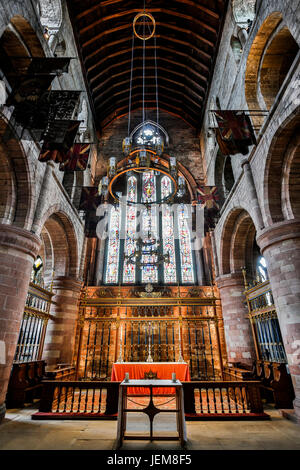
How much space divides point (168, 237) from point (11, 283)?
7948 mm

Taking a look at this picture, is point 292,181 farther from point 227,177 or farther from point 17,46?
point 17,46

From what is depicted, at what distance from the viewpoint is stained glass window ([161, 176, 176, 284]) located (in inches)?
450

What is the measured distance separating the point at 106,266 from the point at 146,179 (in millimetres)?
5256

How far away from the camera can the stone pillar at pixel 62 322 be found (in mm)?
8459

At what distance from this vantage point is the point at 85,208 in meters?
10.3

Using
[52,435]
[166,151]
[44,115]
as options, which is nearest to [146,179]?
[166,151]

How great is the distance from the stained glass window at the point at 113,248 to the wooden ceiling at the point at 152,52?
5.84 metres

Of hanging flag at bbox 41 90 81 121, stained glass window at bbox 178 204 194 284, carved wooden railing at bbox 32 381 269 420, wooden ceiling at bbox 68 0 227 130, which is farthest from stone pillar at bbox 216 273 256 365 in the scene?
wooden ceiling at bbox 68 0 227 130

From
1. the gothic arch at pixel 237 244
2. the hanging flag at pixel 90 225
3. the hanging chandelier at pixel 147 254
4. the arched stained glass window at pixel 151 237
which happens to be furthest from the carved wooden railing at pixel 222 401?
the hanging flag at pixel 90 225

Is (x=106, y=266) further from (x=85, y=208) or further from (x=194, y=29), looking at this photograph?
(x=194, y=29)

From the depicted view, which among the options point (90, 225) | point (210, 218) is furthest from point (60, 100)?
point (210, 218)

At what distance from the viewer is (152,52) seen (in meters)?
13.2

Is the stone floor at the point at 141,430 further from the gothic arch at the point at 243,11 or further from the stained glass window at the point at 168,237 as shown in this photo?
the gothic arch at the point at 243,11
